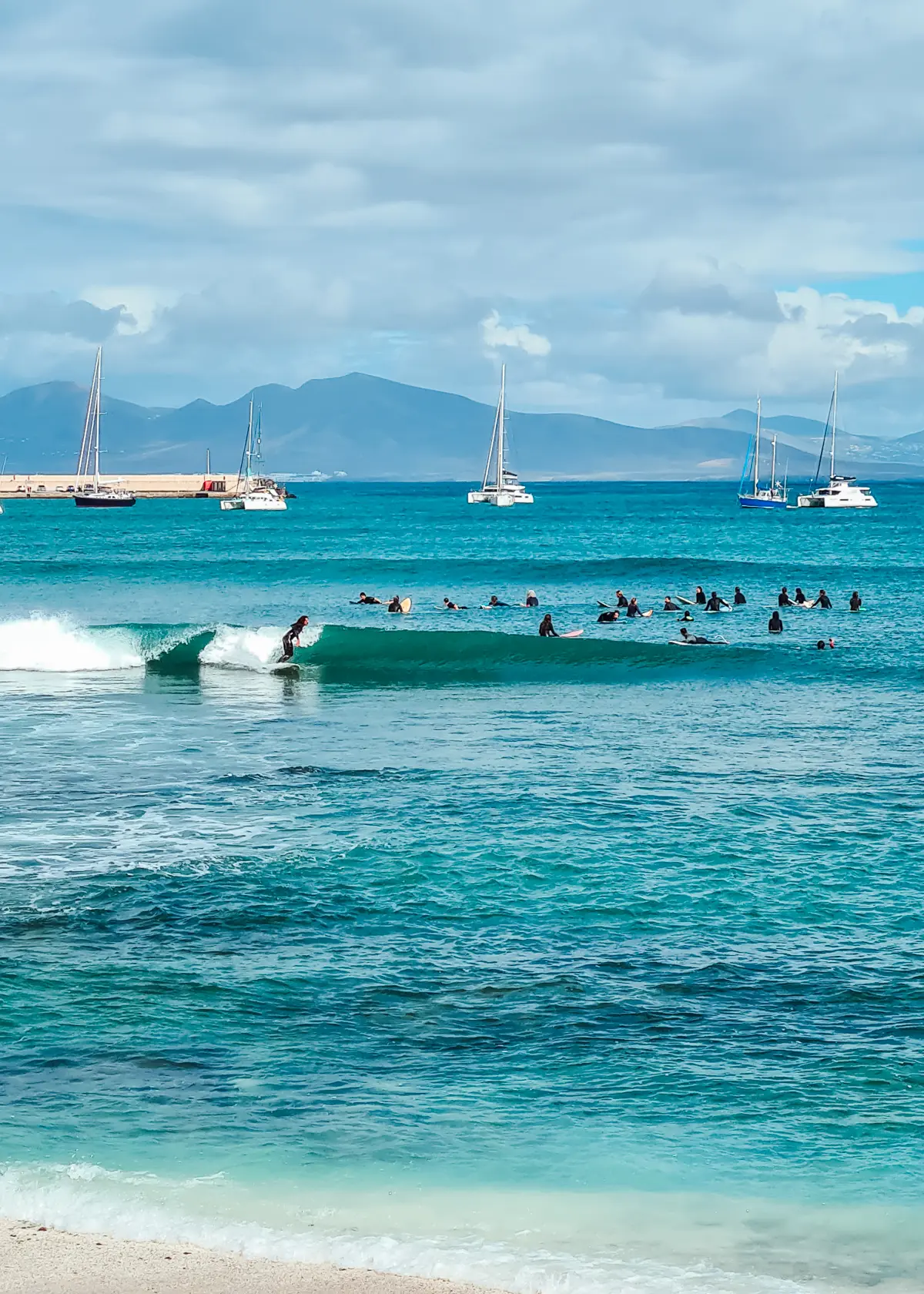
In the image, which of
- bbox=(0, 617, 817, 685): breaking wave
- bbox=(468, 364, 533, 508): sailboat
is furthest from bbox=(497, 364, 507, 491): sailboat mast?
bbox=(0, 617, 817, 685): breaking wave

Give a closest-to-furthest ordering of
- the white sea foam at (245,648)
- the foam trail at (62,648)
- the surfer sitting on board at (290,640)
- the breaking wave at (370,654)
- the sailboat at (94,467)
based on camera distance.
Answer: the breaking wave at (370,654) < the foam trail at (62,648) < the surfer sitting on board at (290,640) < the white sea foam at (245,648) < the sailboat at (94,467)

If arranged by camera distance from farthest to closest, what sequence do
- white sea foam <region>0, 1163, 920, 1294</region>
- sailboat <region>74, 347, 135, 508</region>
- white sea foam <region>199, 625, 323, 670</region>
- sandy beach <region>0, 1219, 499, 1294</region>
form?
sailboat <region>74, 347, 135, 508</region> < white sea foam <region>199, 625, 323, 670</region> < white sea foam <region>0, 1163, 920, 1294</region> < sandy beach <region>0, 1219, 499, 1294</region>

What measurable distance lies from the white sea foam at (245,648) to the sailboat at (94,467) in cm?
10081

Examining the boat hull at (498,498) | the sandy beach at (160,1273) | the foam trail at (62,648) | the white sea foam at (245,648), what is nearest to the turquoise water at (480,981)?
the sandy beach at (160,1273)

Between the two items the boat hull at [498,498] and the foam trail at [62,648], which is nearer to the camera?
the foam trail at [62,648]

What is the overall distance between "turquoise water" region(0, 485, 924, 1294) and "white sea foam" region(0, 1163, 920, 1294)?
0.03m

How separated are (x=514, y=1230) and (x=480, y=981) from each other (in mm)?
4264

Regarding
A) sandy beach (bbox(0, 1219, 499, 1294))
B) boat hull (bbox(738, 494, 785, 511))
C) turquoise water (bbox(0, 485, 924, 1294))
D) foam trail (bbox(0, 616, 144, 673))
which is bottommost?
sandy beach (bbox(0, 1219, 499, 1294))

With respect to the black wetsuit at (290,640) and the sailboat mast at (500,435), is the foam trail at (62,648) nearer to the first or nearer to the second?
the black wetsuit at (290,640)

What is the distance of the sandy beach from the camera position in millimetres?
7844

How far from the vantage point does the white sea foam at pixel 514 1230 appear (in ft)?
27.0

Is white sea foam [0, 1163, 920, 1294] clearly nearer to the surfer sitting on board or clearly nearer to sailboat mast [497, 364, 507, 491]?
the surfer sitting on board

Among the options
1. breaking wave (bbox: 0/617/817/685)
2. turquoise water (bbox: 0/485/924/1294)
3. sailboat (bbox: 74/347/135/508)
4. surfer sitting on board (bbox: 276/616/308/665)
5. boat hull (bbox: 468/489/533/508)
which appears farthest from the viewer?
boat hull (bbox: 468/489/533/508)

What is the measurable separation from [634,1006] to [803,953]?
2.22 m
